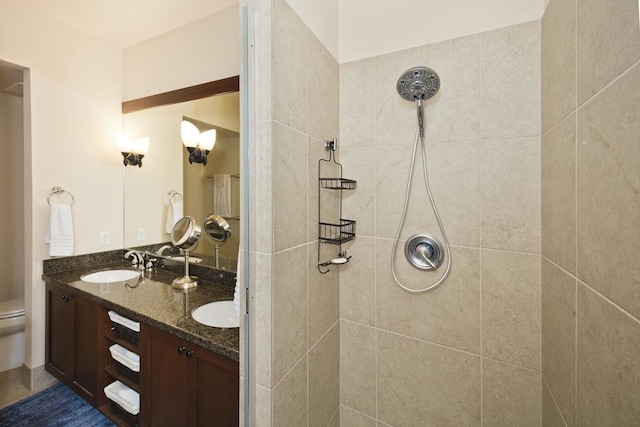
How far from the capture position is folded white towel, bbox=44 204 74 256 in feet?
6.15

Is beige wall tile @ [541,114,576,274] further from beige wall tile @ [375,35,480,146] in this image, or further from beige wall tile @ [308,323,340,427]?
beige wall tile @ [308,323,340,427]

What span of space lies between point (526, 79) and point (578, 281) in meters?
0.76

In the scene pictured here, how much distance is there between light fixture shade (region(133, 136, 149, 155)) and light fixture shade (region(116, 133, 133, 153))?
0.06 metres

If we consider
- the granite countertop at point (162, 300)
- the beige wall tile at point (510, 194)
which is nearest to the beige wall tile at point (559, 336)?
the beige wall tile at point (510, 194)

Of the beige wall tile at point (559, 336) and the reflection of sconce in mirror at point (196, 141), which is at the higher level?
the reflection of sconce in mirror at point (196, 141)

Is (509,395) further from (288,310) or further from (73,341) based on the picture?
(73,341)

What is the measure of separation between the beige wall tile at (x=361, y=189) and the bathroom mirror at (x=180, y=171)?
77 centimetres

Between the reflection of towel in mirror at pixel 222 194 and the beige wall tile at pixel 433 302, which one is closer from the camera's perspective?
the beige wall tile at pixel 433 302

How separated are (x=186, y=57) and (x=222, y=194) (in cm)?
110

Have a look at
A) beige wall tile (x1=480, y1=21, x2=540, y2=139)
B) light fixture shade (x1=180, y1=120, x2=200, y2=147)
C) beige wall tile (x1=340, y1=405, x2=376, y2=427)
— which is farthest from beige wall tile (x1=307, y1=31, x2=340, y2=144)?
beige wall tile (x1=340, y1=405, x2=376, y2=427)

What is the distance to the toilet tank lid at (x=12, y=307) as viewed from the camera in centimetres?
186

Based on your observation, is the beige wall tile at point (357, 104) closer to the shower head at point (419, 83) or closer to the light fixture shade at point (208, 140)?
the shower head at point (419, 83)

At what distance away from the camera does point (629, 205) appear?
0.51 meters

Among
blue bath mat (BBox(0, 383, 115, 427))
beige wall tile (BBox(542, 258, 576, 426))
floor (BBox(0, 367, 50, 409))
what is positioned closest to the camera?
beige wall tile (BBox(542, 258, 576, 426))
